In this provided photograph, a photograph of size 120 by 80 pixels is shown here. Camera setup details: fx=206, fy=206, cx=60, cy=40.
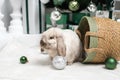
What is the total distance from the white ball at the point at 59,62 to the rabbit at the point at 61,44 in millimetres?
26

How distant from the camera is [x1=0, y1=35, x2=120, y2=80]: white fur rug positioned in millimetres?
630

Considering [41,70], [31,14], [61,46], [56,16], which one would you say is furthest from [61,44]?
[31,14]

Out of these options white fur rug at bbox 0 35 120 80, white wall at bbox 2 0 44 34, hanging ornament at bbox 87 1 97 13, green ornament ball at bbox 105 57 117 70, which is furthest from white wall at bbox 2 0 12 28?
green ornament ball at bbox 105 57 117 70

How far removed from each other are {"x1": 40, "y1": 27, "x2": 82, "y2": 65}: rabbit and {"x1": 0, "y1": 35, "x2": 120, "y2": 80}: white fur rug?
0.13 ft

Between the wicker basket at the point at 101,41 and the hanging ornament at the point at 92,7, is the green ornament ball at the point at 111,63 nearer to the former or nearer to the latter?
the wicker basket at the point at 101,41

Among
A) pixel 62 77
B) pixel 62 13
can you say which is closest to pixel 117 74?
pixel 62 77

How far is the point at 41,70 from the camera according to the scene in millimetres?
683

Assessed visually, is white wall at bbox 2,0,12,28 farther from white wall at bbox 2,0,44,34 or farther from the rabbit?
the rabbit

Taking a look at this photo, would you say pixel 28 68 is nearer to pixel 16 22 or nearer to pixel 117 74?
pixel 117 74

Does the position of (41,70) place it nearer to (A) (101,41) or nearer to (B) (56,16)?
(A) (101,41)

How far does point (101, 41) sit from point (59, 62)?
166 millimetres

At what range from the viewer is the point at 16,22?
3.51 ft

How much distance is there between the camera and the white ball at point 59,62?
677 millimetres

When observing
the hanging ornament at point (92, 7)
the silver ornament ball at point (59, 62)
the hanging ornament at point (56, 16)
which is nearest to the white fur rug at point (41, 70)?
the silver ornament ball at point (59, 62)
